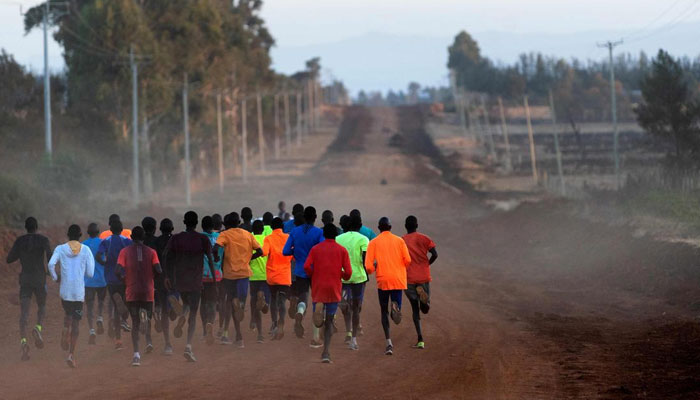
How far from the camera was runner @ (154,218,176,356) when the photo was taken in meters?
15.0

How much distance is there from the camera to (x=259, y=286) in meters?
16.5

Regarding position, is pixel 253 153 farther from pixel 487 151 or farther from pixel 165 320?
pixel 165 320

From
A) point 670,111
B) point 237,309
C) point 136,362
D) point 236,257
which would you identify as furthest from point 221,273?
point 670,111

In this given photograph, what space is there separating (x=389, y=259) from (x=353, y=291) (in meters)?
0.94

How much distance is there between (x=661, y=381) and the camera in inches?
520

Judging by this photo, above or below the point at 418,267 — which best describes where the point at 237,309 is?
below

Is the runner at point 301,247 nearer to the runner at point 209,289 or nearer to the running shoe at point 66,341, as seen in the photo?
the runner at point 209,289

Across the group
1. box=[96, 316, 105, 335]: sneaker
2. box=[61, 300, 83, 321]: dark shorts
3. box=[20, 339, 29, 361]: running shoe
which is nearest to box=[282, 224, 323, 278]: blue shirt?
box=[61, 300, 83, 321]: dark shorts

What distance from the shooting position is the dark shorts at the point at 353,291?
51.4 feet

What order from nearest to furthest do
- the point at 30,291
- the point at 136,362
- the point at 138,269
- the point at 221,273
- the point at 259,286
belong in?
the point at 136,362
the point at 138,269
the point at 30,291
the point at 221,273
the point at 259,286

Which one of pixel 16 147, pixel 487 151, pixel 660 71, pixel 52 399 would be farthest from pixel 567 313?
pixel 487 151

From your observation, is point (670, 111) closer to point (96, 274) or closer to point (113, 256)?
point (96, 274)

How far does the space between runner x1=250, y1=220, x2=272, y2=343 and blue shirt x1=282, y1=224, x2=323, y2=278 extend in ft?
2.39

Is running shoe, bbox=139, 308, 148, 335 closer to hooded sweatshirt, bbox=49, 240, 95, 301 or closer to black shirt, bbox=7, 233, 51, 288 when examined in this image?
hooded sweatshirt, bbox=49, 240, 95, 301
